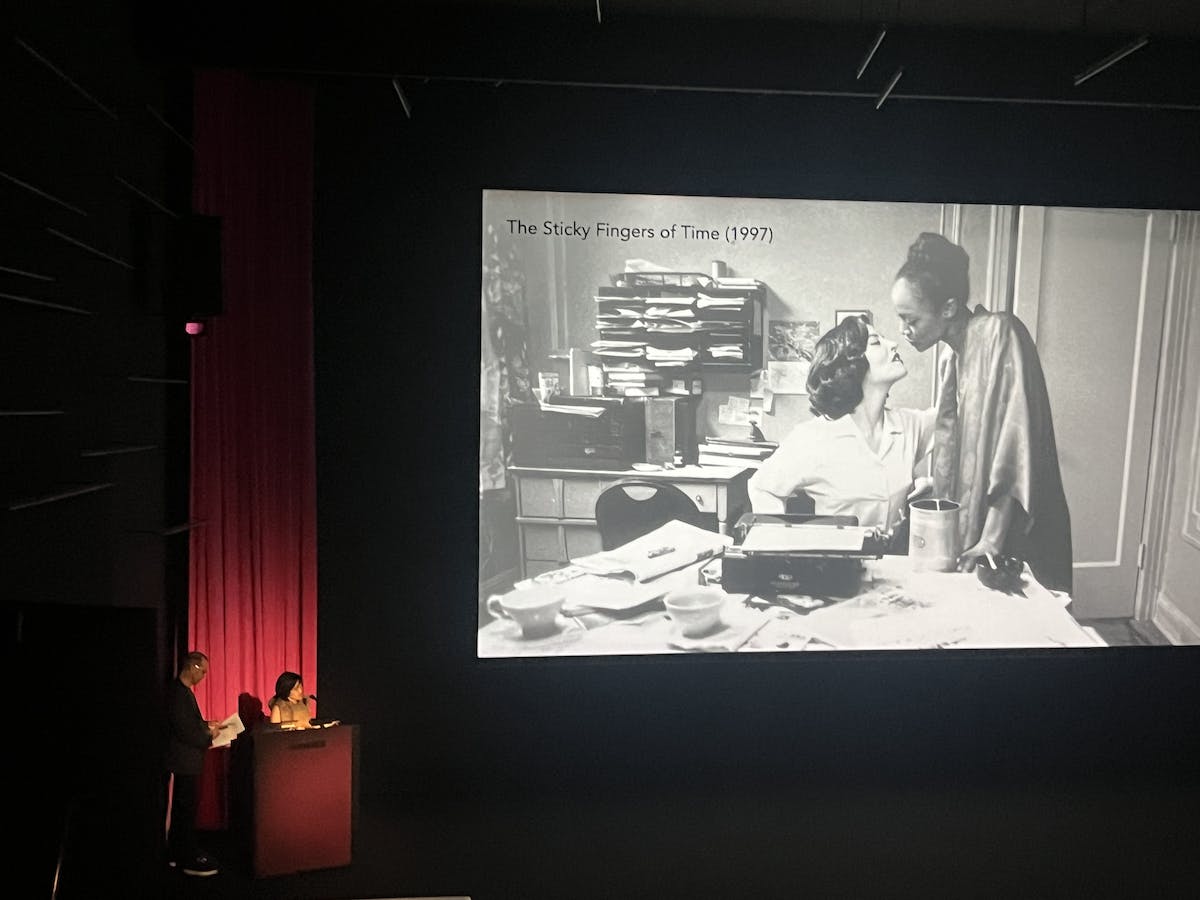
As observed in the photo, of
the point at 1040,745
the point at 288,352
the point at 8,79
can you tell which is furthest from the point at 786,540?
the point at 8,79

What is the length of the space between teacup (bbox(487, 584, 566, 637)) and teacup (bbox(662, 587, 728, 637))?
1.45 ft

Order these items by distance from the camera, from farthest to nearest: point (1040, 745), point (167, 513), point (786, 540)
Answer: point (1040, 745)
point (786, 540)
point (167, 513)

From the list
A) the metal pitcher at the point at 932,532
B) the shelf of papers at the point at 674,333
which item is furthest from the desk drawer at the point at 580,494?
the metal pitcher at the point at 932,532

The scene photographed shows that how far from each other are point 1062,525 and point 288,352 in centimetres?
317

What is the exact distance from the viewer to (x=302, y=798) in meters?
3.28

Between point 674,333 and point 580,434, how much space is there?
0.55m

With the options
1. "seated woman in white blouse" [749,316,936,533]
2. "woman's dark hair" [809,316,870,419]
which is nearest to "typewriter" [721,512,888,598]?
"seated woman in white blouse" [749,316,936,533]

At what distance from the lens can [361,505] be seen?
3859 mm

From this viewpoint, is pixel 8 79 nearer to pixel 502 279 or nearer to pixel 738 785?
pixel 502 279

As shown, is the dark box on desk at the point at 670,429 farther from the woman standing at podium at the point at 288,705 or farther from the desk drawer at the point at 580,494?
the woman standing at podium at the point at 288,705

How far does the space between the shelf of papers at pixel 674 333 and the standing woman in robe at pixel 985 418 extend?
62 cm

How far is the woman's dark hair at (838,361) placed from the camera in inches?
151

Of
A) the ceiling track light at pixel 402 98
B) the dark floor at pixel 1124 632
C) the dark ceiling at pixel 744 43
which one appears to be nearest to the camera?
the ceiling track light at pixel 402 98

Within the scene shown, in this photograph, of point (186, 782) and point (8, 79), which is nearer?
point (8, 79)
